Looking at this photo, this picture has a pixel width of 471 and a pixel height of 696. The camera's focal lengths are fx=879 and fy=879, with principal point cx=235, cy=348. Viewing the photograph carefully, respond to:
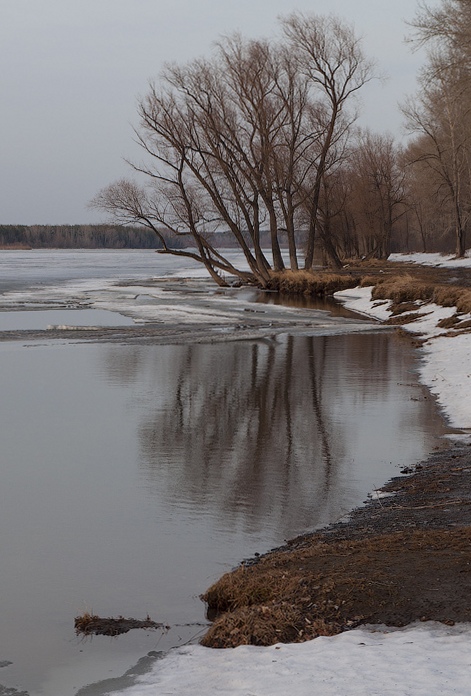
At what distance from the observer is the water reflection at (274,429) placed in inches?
368

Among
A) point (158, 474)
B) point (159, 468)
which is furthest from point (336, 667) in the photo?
point (159, 468)

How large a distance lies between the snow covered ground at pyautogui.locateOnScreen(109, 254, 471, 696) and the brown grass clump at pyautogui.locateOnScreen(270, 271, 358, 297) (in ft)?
126

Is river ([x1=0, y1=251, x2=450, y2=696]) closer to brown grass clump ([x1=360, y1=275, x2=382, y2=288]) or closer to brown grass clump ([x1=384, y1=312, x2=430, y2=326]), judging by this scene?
brown grass clump ([x1=384, y1=312, x2=430, y2=326])


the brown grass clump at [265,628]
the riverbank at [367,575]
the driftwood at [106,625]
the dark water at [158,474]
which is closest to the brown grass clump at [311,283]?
the dark water at [158,474]

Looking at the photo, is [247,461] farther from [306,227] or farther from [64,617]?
[306,227]

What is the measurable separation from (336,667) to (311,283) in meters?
39.8

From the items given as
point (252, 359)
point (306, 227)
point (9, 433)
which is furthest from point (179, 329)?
point (306, 227)

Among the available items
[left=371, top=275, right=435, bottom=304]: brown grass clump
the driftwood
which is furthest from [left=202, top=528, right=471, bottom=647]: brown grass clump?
[left=371, top=275, right=435, bottom=304]: brown grass clump

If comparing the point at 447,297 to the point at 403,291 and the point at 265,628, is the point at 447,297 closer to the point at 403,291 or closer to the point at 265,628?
the point at 403,291

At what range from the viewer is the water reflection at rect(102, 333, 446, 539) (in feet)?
30.6

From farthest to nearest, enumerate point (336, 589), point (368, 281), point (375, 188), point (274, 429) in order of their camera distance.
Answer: point (375, 188), point (368, 281), point (274, 429), point (336, 589)

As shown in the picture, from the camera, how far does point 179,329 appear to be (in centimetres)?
2653

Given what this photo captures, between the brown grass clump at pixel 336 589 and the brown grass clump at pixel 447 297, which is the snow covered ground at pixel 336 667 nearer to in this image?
the brown grass clump at pixel 336 589

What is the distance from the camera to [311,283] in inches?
1745
